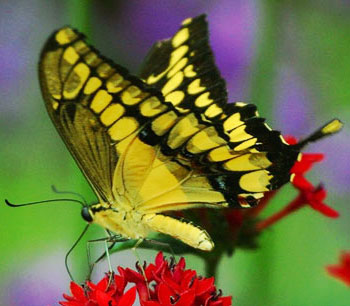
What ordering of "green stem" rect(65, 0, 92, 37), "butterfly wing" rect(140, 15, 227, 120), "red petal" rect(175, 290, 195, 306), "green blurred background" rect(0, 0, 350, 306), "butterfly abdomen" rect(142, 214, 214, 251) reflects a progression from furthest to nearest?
"green blurred background" rect(0, 0, 350, 306) < "green stem" rect(65, 0, 92, 37) < "butterfly wing" rect(140, 15, 227, 120) < "butterfly abdomen" rect(142, 214, 214, 251) < "red petal" rect(175, 290, 195, 306)

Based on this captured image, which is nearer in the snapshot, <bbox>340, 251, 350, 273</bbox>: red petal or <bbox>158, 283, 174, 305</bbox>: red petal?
<bbox>158, 283, 174, 305</bbox>: red petal

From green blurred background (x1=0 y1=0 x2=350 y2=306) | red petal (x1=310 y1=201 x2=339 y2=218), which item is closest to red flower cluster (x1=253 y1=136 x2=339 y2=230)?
red petal (x1=310 y1=201 x2=339 y2=218)

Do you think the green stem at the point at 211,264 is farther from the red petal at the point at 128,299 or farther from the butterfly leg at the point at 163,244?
the red petal at the point at 128,299

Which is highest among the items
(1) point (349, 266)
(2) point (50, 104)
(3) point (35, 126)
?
(2) point (50, 104)

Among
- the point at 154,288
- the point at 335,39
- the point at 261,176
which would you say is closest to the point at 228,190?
the point at 261,176

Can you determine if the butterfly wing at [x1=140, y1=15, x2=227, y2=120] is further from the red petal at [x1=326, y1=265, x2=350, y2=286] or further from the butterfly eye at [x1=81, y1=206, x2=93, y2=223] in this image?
the red petal at [x1=326, y1=265, x2=350, y2=286]

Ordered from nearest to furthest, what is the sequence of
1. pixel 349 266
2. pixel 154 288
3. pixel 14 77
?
pixel 154 288, pixel 349 266, pixel 14 77

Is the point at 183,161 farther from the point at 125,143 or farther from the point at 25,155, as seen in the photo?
the point at 25,155
